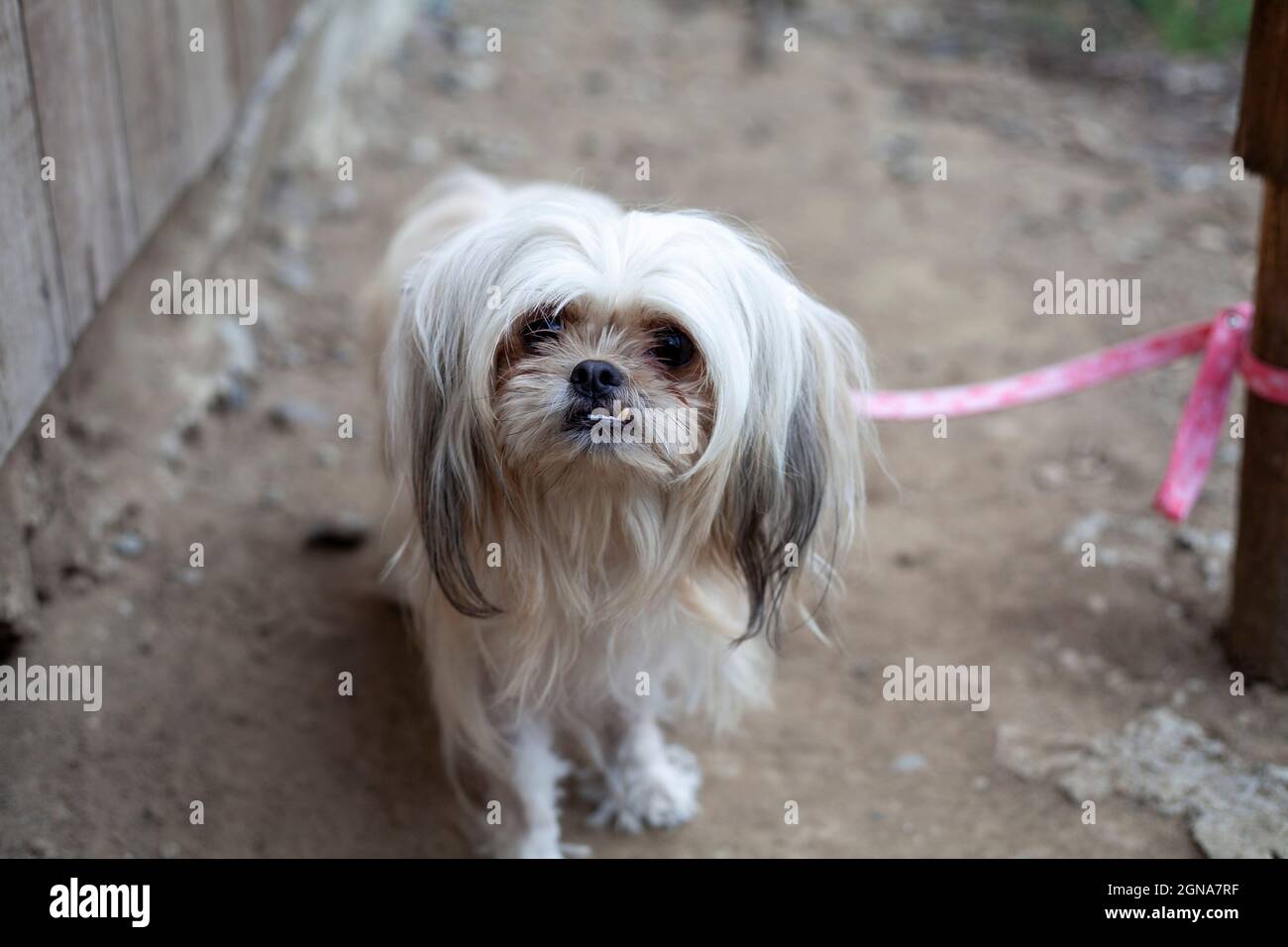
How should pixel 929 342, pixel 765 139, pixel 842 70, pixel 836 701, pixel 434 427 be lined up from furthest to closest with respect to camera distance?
pixel 842 70, pixel 765 139, pixel 929 342, pixel 836 701, pixel 434 427

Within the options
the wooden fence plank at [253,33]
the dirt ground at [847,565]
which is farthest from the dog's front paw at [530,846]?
the wooden fence plank at [253,33]

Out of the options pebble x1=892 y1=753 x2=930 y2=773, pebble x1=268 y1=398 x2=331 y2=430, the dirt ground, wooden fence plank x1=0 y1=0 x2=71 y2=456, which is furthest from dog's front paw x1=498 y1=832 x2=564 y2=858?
pebble x1=268 y1=398 x2=331 y2=430

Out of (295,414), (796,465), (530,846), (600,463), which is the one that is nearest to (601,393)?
(600,463)

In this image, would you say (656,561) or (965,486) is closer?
(656,561)

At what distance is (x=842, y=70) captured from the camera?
6.89 metres

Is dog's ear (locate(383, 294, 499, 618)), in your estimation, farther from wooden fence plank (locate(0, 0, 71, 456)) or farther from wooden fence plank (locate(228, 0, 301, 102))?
wooden fence plank (locate(228, 0, 301, 102))

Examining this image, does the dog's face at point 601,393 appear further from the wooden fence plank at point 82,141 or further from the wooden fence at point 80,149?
the wooden fence plank at point 82,141

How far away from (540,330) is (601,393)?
0.21 metres

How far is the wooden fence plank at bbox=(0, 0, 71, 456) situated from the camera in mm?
2562

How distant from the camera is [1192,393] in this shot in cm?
325

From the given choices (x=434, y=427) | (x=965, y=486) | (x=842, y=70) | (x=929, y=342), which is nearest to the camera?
(x=434, y=427)

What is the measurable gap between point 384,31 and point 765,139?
6.60ft
